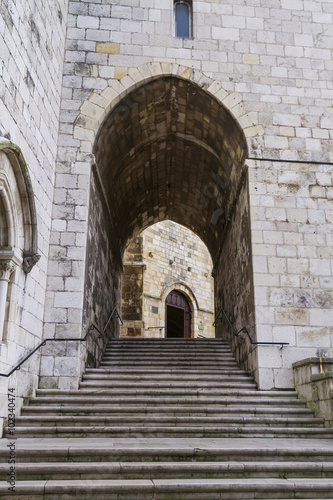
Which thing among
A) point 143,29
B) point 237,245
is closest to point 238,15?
point 143,29

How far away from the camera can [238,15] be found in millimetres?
9164

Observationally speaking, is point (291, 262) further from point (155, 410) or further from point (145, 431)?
point (145, 431)

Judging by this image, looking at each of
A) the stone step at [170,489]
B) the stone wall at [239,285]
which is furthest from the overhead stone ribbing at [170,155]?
the stone step at [170,489]

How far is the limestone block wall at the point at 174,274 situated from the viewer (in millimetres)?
17344

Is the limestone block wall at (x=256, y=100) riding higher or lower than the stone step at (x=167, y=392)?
higher

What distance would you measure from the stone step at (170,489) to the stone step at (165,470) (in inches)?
3.4

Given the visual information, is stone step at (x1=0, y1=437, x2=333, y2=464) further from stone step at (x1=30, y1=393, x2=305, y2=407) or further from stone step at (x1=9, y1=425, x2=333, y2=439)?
stone step at (x1=30, y1=393, x2=305, y2=407)

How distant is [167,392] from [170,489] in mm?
2645

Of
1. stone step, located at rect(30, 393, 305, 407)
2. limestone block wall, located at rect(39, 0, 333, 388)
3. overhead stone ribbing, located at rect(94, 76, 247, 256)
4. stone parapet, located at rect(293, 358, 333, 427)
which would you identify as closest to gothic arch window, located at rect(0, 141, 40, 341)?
limestone block wall, located at rect(39, 0, 333, 388)

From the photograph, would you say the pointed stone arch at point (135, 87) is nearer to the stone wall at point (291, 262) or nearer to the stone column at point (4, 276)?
the stone wall at point (291, 262)

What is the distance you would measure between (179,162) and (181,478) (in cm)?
799

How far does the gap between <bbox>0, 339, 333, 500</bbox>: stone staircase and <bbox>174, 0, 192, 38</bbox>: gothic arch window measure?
228 inches

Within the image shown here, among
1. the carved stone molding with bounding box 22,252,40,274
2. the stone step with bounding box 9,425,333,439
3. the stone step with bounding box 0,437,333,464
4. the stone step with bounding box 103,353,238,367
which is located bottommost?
the stone step with bounding box 0,437,333,464

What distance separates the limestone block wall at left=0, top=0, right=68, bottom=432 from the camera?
5785 mm
